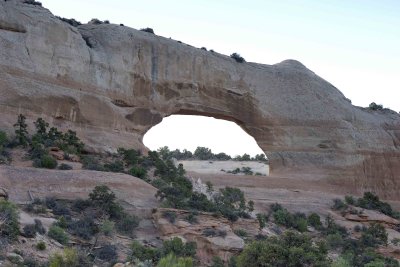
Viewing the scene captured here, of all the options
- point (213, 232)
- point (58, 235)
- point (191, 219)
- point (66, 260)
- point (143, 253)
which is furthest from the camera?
point (191, 219)

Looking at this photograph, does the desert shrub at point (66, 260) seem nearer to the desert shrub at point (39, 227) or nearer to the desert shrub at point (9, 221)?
the desert shrub at point (9, 221)

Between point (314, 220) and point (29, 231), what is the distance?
1866 cm

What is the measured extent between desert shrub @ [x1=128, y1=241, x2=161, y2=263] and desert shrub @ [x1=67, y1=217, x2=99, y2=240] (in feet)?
5.09

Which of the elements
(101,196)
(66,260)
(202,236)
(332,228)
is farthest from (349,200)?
(66,260)

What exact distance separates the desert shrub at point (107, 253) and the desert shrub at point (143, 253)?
509 mm

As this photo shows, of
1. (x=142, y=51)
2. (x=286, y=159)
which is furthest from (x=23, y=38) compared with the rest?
(x=286, y=159)

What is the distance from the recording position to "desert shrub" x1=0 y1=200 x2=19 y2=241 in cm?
2094

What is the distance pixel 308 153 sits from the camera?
47500 millimetres

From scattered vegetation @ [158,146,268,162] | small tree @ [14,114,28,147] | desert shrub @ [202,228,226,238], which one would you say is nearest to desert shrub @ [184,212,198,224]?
desert shrub @ [202,228,226,238]

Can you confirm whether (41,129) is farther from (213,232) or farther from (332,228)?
(332,228)

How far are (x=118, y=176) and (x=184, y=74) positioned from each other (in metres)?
15.2

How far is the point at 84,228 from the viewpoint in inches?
976

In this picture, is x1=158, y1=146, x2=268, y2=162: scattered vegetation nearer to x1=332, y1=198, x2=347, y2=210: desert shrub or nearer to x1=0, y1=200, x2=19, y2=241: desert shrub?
x1=332, y1=198, x2=347, y2=210: desert shrub

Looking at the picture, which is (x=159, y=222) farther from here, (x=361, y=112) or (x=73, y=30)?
(x=361, y=112)
